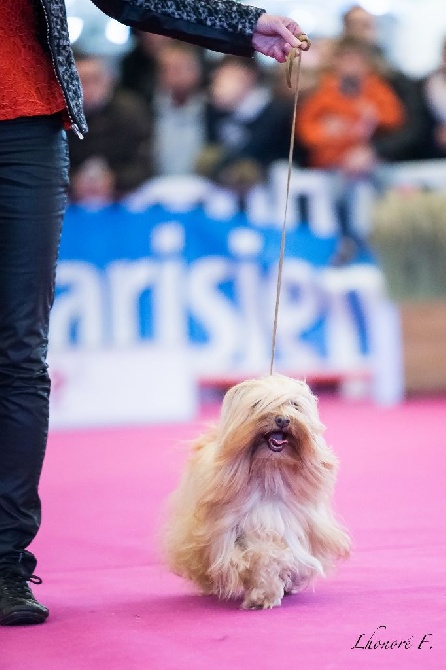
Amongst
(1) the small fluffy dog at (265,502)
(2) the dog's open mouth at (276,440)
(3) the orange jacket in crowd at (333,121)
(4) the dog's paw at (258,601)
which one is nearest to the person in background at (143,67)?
(3) the orange jacket in crowd at (333,121)

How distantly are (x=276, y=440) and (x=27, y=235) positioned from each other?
25.9 inches

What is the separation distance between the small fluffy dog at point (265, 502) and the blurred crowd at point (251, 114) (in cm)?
481

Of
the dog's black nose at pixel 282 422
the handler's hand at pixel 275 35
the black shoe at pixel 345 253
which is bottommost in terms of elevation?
the dog's black nose at pixel 282 422

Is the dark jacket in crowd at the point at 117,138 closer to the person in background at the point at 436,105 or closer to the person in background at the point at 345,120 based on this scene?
→ the person in background at the point at 345,120

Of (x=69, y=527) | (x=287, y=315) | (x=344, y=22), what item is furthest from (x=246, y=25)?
(x=344, y=22)

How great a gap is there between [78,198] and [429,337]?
2103 mm

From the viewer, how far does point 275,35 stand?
9.52 ft

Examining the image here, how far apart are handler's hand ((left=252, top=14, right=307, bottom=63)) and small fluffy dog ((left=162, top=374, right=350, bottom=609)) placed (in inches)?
27.6

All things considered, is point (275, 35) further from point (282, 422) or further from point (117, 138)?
point (117, 138)

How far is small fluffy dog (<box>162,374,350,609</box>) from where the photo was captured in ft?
9.02

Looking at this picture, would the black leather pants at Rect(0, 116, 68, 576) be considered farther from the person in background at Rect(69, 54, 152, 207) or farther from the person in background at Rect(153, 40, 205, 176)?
the person in background at Rect(153, 40, 205, 176)

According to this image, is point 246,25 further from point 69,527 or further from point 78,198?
point 78,198

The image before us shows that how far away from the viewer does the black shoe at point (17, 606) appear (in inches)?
104

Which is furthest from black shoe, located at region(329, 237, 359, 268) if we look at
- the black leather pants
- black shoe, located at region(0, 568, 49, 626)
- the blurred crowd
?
black shoe, located at region(0, 568, 49, 626)
